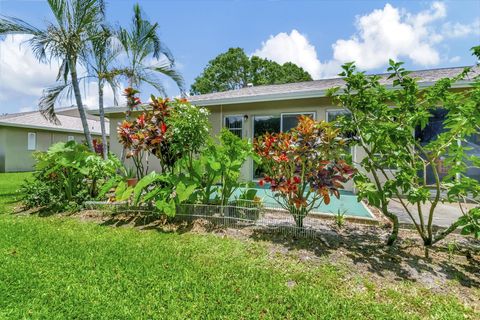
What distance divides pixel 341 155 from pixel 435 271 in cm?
175

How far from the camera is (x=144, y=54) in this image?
9.04 meters

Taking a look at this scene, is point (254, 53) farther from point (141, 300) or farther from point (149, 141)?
point (141, 300)

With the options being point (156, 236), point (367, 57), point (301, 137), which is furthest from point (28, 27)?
point (367, 57)

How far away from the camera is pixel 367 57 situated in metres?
15.9

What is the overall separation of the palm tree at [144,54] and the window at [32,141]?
13117 mm

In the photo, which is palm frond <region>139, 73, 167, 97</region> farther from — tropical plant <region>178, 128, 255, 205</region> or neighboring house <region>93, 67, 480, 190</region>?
tropical plant <region>178, 128, 255, 205</region>

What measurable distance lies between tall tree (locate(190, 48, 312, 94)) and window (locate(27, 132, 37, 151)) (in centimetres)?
1995

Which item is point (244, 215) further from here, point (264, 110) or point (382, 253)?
point (264, 110)

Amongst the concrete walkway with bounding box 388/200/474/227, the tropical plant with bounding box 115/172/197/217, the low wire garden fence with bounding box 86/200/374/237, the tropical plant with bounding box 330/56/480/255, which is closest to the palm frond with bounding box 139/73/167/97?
the tropical plant with bounding box 115/172/197/217

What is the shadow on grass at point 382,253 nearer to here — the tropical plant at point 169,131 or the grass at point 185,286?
the grass at point 185,286

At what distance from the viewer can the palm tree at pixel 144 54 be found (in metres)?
8.73

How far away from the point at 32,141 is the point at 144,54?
13887mm

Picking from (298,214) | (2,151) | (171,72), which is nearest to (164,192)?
(298,214)

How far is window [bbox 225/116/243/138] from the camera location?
955 centimetres
